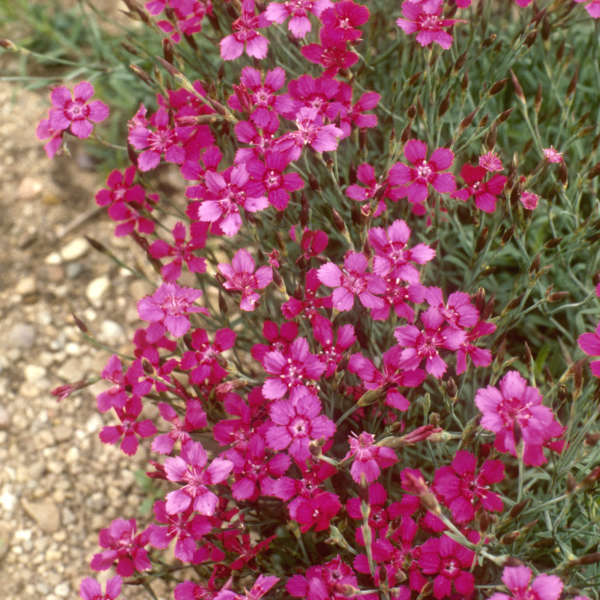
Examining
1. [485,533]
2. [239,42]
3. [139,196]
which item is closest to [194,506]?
[485,533]

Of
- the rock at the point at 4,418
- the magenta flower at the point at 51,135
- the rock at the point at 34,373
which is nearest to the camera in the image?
the magenta flower at the point at 51,135

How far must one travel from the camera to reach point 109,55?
3412mm

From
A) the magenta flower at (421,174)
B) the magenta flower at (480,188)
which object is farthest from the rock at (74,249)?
the magenta flower at (480,188)

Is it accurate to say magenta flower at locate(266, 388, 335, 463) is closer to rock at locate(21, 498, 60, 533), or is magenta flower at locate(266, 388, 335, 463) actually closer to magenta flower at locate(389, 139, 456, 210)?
magenta flower at locate(389, 139, 456, 210)

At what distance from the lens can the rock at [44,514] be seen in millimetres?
2725

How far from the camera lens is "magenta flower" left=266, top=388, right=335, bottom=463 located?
5.82 feet

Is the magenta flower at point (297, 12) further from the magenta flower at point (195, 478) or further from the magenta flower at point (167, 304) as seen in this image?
the magenta flower at point (195, 478)

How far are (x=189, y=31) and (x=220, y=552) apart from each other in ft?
5.19

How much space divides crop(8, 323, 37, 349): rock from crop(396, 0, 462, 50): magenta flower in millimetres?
2090

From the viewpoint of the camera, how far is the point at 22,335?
10.4 ft

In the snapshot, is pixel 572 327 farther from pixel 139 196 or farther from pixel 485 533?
pixel 139 196

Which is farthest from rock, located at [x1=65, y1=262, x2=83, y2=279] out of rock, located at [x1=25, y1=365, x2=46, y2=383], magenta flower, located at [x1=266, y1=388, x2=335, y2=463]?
magenta flower, located at [x1=266, y1=388, x2=335, y2=463]

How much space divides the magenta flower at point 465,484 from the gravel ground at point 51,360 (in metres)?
1.25

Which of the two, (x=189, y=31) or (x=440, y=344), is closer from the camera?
(x=440, y=344)
